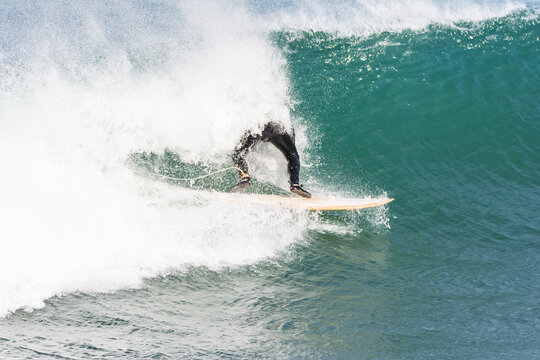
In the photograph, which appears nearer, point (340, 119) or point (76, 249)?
point (76, 249)

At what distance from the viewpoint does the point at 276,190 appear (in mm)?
7418

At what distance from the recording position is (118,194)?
6551 millimetres

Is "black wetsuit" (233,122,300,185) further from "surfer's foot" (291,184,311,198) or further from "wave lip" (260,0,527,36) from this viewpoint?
"wave lip" (260,0,527,36)

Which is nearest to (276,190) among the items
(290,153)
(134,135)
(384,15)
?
(290,153)

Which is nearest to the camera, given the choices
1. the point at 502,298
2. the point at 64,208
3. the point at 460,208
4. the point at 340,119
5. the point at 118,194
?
the point at 502,298

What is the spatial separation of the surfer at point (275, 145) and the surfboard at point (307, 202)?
12 cm

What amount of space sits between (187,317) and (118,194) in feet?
8.16

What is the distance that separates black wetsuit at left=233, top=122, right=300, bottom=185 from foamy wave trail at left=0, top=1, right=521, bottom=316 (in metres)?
0.24

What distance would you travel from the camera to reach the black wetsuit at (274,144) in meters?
7.25

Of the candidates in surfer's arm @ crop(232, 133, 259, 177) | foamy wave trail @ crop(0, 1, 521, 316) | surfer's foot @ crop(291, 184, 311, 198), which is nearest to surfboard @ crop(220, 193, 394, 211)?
surfer's foot @ crop(291, 184, 311, 198)

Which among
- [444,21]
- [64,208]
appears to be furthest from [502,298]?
[444,21]

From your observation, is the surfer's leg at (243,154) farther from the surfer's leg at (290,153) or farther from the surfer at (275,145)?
the surfer's leg at (290,153)

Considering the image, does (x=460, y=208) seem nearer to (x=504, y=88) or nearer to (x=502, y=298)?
(x=502, y=298)

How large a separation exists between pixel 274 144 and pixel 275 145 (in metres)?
0.02
